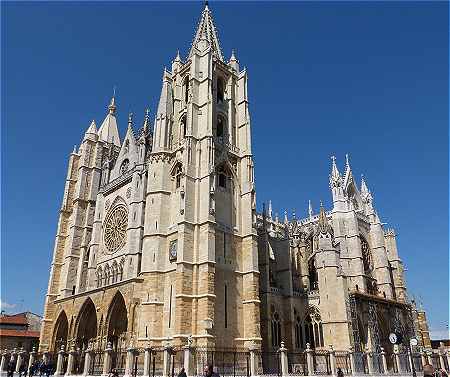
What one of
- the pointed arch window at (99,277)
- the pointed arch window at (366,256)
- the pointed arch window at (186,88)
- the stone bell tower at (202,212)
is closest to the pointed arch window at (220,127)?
the stone bell tower at (202,212)

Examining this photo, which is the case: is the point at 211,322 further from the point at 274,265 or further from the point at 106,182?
the point at 106,182

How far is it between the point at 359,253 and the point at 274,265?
28.0ft

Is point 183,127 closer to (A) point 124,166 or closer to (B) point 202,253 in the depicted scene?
(A) point 124,166

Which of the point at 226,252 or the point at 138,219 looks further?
the point at 138,219

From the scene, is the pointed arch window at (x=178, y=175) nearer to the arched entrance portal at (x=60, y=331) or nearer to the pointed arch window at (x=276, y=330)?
the pointed arch window at (x=276, y=330)

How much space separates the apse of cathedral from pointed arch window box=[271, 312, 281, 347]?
0.08 m

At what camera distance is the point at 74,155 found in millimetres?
44375

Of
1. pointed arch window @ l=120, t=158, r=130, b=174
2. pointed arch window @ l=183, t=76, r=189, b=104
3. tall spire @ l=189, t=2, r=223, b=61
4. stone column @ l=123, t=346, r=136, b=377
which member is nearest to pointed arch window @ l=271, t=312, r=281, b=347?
stone column @ l=123, t=346, r=136, b=377

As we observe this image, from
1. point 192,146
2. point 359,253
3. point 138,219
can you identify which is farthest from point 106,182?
point 359,253

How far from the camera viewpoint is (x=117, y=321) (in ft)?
97.7

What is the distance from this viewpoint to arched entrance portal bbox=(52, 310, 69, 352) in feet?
114

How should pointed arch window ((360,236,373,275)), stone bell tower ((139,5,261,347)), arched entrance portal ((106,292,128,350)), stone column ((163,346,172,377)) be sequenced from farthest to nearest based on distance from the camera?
pointed arch window ((360,236,373,275))
arched entrance portal ((106,292,128,350))
stone bell tower ((139,5,261,347))
stone column ((163,346,172,377))

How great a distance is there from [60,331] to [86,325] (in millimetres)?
4360

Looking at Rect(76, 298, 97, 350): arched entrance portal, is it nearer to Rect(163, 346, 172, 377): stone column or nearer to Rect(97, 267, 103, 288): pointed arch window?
Rect(97, 267, 103, 288): pointed arch window
